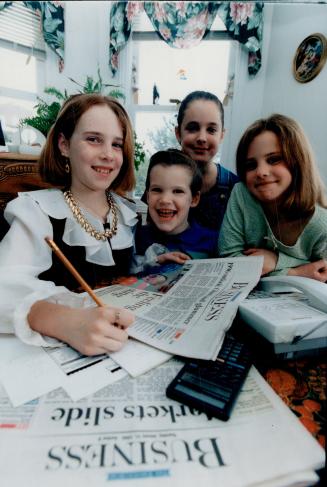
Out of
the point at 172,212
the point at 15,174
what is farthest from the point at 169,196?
the point at 15,174

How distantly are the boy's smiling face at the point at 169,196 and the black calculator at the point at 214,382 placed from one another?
0.48 meters

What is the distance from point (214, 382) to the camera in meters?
0.27

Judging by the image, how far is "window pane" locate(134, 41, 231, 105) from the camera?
49 centimetres

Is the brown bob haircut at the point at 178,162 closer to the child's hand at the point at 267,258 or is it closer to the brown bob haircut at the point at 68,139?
the brown bob haircut at the point at 68,139

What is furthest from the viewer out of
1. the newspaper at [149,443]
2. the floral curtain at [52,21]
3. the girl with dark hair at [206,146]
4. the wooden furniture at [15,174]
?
the wooden furniture at [15,174]

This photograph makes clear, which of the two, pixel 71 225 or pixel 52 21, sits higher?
pixel 52 21

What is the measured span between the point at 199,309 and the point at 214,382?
0.14 metres

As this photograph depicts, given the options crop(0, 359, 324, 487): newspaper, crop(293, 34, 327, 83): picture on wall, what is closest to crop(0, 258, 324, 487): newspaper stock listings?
crop(0, 359, 324, 487): newspaper

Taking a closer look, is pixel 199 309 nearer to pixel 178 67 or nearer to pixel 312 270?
pixel 312 270

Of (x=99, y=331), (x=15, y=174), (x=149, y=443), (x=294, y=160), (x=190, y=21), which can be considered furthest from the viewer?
(x=15, y=174)

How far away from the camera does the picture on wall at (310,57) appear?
40 cm

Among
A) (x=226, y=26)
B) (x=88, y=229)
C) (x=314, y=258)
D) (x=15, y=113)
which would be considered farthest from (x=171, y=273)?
(x=15, y=113)

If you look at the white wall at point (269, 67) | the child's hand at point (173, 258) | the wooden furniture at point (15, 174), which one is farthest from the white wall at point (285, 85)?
the wooden furniture at point (15, 174)

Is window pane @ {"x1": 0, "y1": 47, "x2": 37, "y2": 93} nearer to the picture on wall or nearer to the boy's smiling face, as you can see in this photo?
the boy's smiling face
